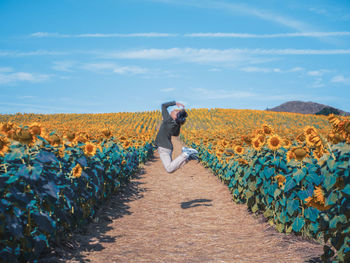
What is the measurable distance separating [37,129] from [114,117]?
61.5 meters

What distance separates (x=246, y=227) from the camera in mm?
6703

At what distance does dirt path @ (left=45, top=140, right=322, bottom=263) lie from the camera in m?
5.03

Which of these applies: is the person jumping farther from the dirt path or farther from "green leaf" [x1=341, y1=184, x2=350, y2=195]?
"green leaf" [x1=341, y1=184, x2=350, y2=195]

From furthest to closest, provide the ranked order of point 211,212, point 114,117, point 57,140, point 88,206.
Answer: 1. point 114,117
2. point 211,212
3. point 88,206
4. point 57,140

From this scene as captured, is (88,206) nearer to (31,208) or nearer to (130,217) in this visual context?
(130,217)

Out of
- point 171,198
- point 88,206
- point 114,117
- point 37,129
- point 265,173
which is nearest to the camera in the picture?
point 37,129

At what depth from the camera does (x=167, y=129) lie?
26.9ft

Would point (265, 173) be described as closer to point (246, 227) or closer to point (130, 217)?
point (246, 227)

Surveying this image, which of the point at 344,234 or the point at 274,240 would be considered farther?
the point at 274,240

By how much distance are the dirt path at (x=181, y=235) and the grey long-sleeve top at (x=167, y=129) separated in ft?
5.53

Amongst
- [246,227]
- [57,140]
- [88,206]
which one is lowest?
[246,227]

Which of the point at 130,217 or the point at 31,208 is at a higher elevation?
the point at 31,208

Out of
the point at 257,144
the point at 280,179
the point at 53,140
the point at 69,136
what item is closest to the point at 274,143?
the point at 257,144

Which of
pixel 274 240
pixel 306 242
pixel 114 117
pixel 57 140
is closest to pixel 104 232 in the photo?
pixel 57 140
